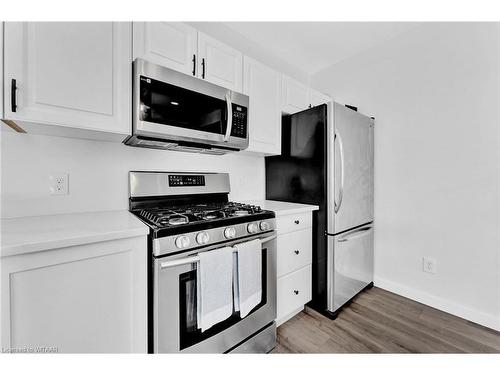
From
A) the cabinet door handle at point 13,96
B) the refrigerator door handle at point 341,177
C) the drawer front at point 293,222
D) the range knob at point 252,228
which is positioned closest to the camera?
the cabinet door handle at point 13,96

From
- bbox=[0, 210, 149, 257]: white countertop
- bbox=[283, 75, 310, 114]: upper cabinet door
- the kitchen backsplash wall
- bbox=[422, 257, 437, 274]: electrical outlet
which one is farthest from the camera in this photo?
bbox=[283, 75, 310, 114]: upper cabinet door

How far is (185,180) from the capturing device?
174 centimetres

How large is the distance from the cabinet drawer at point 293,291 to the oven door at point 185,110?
1069mm

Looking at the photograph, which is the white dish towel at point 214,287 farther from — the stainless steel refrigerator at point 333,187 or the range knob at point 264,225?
the stainless steel refrigerator at point 333,187

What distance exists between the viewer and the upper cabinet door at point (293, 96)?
2059mm

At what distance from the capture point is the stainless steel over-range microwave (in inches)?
49.1

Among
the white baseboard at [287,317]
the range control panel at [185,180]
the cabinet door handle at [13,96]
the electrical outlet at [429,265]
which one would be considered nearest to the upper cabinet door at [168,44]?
the cabinet door handle at [13,96]

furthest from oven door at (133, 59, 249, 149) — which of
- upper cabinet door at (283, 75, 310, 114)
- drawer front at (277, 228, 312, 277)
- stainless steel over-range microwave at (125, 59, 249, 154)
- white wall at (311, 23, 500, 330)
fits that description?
white wall at (311, 23, 500, 330)

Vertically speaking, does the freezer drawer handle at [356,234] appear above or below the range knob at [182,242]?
below

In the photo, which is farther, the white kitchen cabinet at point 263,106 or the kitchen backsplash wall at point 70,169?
the white kitchen cabinet at point 263,106

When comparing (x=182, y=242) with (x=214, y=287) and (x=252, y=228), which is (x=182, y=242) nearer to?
(x=214, y=287)

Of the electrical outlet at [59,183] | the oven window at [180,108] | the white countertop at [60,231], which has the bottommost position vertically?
the white countertop at [60,231]

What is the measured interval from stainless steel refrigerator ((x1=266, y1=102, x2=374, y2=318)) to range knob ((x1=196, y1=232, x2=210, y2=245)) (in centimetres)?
107

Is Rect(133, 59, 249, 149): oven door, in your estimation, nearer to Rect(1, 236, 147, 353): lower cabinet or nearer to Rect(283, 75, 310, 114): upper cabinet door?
Rect(283, 75, 310, 114): upper cabinet door
